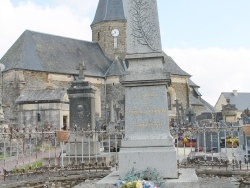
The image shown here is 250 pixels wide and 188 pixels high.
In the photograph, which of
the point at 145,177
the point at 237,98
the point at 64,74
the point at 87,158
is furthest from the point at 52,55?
the point at 237,98

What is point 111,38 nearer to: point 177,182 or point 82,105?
point 82,105

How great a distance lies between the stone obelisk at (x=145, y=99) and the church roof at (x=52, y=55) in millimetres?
30460

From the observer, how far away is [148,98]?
6848 millimetres

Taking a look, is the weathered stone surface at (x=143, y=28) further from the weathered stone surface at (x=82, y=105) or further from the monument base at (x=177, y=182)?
the weathered stone surface at (x=82, y=105)

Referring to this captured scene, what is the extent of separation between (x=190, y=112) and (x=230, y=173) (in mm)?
15858

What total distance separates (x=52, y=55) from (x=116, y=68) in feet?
24.3

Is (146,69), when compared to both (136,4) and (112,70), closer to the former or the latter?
(136,4)

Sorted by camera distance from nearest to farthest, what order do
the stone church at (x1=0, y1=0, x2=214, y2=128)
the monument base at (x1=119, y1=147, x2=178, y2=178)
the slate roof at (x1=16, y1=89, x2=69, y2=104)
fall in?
1. the monument base at (x1=119, y1=147, x2=178, y2=178)
2. the slate roof at (x1=16, y1=89, x2=69, y2=104)
3. the stone church at (x1=0, y1=0, x2=214, y2=128)

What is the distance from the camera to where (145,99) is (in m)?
6.85

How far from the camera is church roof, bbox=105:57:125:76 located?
42.1 meters

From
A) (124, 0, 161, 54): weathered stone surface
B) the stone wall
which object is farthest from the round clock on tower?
(124, 0, 161, 54): weathered stone surface

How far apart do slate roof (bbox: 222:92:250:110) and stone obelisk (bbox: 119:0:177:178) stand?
5730cm

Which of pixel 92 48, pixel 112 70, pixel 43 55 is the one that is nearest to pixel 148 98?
pixel 43 55

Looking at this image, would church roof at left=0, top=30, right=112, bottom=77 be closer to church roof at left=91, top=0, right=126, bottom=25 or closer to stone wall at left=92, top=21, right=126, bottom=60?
stone wall at left=92, top=21, right=126, bottom=60
